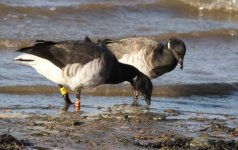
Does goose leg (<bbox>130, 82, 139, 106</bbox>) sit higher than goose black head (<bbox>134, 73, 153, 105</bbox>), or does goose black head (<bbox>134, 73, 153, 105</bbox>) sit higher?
goose black head (<bbox>134, 73, 153, 105</bbox>)

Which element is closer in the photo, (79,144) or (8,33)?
(79,144)

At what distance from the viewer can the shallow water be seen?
10.2 m

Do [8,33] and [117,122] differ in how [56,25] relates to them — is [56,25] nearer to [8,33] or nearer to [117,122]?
[8,33]

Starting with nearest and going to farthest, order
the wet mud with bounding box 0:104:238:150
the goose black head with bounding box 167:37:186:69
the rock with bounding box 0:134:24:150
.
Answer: the rock with bounding box 0:134:24:150 → the wet mud with bounding box 0:104:238:150 → the goose black head with bounding box 167:37:186:69

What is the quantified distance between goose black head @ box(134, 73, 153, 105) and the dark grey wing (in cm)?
81

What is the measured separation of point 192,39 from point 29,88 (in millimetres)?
5714

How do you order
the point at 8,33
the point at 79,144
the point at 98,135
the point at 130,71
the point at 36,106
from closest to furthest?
the point at 79,144 → the point at 98,135 → the point at 36,106 → the point at 130,71 → the point at 8,33

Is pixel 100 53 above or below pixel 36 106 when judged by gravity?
above

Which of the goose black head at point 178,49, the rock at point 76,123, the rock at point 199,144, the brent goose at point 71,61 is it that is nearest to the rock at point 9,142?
the rock at point 76,123

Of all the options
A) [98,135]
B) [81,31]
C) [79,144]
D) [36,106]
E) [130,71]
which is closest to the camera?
[79,144]

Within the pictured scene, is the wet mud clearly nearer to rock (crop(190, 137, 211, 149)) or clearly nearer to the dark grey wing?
rock (crop(190, 137, 211, 149))

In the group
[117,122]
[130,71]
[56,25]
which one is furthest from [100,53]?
[56,25]

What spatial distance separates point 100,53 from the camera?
9.71 meters

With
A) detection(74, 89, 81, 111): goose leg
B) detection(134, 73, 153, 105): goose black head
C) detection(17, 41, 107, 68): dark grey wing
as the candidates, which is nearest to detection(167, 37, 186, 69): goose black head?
detection(134, 73, 153, 105): goose black head
